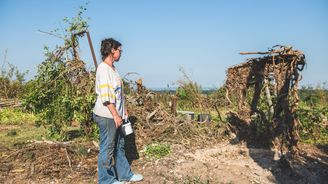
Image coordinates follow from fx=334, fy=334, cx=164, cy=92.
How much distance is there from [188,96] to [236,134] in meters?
5.04

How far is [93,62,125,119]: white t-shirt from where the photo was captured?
14.1 feet

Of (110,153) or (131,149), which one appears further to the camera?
(131,149)

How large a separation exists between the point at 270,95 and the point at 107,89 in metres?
3.66

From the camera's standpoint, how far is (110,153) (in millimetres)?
4508

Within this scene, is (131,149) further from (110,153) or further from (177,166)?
(110,153)

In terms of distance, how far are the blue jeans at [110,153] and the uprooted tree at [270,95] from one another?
2.61 meters

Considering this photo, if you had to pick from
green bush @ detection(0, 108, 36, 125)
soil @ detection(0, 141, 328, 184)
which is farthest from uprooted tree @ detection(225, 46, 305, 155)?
green bush @ detection(0, 108, 36, 125)

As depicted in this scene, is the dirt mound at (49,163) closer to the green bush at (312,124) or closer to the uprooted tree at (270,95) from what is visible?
the uprooted tree at (270,95)

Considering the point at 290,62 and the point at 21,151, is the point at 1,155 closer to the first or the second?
the point at 21,151

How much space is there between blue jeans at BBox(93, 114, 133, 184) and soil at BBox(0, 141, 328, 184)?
440 mm

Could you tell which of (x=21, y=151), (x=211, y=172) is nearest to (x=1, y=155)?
(x=21, y=151)

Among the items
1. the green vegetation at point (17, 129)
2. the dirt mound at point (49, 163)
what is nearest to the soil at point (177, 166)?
the dirt mound at point (49, 163)

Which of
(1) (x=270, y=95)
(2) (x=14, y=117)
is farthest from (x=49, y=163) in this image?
(2) (x=14, y=117)

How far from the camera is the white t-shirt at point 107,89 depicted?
429 centimetres
